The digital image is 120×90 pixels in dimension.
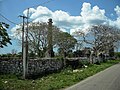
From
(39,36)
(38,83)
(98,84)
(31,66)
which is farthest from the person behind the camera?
(39,36)

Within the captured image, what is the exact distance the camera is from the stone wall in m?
19.5

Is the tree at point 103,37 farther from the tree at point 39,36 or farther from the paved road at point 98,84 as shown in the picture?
the paved road at point 98,84

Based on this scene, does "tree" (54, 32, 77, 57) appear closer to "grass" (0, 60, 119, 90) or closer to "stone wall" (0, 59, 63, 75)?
"stone wall" (0, 59, 63, 75)

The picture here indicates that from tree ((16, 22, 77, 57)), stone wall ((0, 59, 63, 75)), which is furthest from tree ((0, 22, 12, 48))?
tree ((16, 22, 77, 57))

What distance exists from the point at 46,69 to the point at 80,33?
50.3 m

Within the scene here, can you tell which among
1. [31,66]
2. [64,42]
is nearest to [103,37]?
[64,42]

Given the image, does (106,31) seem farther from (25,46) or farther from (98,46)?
(25,46)

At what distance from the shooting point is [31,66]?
69.9 feet

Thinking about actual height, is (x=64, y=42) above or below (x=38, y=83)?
above

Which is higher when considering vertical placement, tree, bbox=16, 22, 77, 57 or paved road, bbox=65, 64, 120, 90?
tree, bbox=16, 22, 77, 57

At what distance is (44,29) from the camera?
62656mm

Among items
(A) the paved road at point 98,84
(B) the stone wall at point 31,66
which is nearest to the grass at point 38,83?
(A) the paved road at point 98,84

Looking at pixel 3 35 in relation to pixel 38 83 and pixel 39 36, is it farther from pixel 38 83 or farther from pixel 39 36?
pixel 39 36

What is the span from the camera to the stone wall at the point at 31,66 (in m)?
19.5
